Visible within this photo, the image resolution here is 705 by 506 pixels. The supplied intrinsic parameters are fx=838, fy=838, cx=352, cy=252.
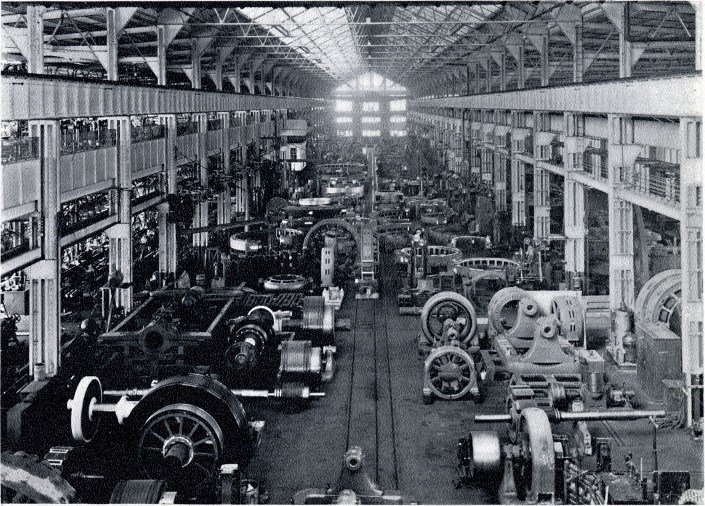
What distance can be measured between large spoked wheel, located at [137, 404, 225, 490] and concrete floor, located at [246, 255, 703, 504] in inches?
50.6

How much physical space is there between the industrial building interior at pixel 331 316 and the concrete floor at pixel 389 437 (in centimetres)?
5

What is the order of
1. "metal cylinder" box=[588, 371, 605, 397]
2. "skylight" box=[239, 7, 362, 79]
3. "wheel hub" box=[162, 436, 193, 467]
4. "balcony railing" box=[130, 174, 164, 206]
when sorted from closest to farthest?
"wheel hub" box=[162, 436, 193, 467]
"metal cylinder" box=[588, 371, 605, 397]
"balcony railing" box=[130, 174, 164, 206]
"skylight" box=[239, 7, 362, 79]

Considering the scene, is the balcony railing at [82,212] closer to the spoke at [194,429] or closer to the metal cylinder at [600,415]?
the spoke at [194,429]

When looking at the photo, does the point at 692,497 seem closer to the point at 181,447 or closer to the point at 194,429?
the point at 194,429

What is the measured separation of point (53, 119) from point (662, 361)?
1113 cm

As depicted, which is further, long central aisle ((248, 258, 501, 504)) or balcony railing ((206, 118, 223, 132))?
balcony railing ((206, 118, 223, 132))

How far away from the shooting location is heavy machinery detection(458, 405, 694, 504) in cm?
961

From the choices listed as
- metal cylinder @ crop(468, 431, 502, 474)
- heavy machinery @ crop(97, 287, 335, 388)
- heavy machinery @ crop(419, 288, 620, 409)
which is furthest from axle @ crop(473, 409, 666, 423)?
heavy machinery @ crop(97, 287, 335, 388)

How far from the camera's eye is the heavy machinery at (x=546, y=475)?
9.61m

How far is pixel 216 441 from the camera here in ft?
31.3

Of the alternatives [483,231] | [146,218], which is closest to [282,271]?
[146,218]

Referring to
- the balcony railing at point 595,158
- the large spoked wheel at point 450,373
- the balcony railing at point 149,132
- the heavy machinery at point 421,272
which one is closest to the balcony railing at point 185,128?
Result: the balcony railing at point 149,132

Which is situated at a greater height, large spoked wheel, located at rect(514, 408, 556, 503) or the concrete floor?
large spoked wheel, located at rect(514, 408, 556, 503)

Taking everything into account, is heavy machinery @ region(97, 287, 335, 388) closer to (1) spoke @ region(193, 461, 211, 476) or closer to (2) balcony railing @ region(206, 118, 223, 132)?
(1) spoke @ region(193, 461, 211, 476)
